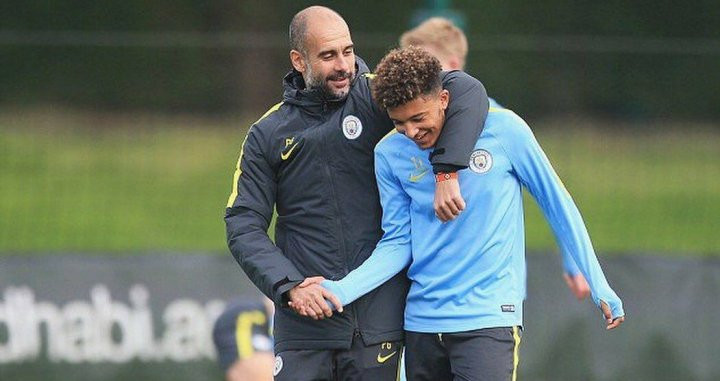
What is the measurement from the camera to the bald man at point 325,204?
5.45 metres

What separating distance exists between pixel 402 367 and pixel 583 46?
18.1ft

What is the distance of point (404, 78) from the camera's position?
5.10m

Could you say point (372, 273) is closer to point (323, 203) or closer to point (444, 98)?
point (323, 203)

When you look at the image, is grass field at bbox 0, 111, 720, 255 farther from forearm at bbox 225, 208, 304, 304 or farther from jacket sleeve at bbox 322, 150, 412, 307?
jacket sleeve at bbox 322, 150, 412, 307

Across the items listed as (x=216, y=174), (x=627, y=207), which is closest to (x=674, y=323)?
(x=627, y=207)

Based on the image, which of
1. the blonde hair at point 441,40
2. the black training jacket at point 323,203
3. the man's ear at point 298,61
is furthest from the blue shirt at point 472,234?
the blonde hair at point 441,40

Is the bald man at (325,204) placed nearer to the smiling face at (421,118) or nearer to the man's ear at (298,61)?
the man's ear at (298,61)

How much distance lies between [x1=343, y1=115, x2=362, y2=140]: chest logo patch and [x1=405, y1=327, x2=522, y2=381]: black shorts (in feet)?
2.44

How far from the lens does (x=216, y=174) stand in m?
11.5

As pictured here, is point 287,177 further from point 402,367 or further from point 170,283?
point 170,283

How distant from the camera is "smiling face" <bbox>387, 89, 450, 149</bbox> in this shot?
512cm

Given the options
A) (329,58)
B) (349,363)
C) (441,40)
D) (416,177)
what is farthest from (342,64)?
(441,40)

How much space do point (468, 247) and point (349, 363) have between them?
63 cm

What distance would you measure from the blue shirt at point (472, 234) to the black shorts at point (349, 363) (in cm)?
17
